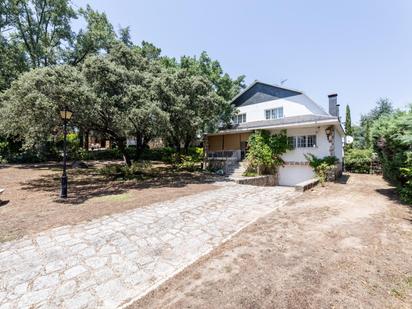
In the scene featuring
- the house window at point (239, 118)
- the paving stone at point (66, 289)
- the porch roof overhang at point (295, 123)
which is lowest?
the paving stone at point (66, 289)

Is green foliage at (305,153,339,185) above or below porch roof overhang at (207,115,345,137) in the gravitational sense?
below

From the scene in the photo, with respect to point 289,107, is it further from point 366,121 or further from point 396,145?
point 366,121

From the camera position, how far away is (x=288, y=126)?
15.2 meters

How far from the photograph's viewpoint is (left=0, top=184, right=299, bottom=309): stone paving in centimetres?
323

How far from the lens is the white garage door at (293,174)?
15.4 metres

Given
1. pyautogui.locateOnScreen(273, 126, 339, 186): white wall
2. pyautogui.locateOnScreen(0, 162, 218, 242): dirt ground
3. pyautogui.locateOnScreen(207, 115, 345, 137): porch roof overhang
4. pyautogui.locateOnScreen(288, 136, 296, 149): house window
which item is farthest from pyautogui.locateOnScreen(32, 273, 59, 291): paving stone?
pyautogui.locateOnScreen(288, 136, 296, 149): house window

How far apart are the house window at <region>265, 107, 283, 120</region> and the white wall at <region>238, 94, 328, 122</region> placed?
260 mm

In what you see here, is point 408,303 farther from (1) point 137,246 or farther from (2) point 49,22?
(2) point 49,22

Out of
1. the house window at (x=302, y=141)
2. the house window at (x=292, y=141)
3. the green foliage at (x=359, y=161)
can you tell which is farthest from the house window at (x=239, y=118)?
the green foliage at (x=359, y=161)

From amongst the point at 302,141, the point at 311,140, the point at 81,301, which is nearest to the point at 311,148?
the point at 311,140

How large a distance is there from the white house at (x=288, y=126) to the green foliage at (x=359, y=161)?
3.20 metres

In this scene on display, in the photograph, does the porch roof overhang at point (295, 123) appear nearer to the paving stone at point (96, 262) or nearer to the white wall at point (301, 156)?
the white wall at point (301, 156)

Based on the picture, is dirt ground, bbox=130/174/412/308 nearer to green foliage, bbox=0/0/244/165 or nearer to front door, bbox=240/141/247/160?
green foliage, bbox=0/0/244/165

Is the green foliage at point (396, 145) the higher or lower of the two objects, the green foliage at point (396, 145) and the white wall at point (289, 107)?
the lower
